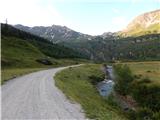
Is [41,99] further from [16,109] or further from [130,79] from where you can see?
[130,79]

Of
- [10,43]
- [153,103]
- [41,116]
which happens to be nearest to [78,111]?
[41,116]

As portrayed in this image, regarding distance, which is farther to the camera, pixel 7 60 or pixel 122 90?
pixel 7 60

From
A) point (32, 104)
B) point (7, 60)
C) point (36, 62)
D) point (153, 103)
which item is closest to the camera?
point (32, 104)

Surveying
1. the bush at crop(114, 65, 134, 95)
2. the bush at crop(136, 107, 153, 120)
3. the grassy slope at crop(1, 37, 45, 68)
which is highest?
the grassy slope at crop(1, 37, 45, 68)

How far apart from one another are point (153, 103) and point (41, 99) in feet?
73.0

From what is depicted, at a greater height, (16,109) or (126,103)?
(16,109)

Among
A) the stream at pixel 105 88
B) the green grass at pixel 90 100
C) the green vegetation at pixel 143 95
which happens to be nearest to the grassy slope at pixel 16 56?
the stream at pixel 105 88

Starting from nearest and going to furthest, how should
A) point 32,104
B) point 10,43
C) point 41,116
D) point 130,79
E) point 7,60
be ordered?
1. point 41,116
2. point 32,104
3. point 130,79
4. point 7,60
5. point 10,43

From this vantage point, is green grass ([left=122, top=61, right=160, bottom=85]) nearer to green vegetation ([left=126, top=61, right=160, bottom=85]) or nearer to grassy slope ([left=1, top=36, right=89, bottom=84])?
green vegetation ([left=126, top=61, right=160, bottom=85])

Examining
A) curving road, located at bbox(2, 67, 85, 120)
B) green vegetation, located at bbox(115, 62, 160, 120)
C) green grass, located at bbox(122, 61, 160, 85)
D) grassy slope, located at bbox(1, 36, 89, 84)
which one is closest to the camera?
curving road, located at bbox(2, 67, 85, 120)

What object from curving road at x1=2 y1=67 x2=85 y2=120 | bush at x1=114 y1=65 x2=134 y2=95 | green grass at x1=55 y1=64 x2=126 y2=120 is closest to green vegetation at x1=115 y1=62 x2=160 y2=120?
bush at x1=114 y1=65 x2=134 y2=95

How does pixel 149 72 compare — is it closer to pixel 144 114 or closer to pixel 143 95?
pixel 143 95

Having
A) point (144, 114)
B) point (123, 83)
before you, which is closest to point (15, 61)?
point (123, 83)

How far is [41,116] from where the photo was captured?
87.0 ft
